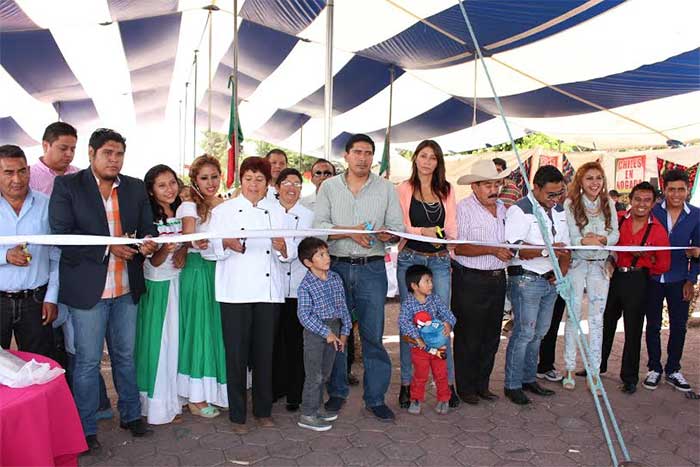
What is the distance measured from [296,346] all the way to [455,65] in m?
5.08

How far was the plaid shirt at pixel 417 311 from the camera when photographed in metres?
3.69

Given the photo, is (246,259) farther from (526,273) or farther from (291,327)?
(526,273)

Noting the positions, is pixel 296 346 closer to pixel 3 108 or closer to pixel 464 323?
pixel 464 323

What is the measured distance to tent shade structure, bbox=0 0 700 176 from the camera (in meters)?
5.51

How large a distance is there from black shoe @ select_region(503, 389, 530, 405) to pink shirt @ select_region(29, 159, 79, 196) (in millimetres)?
3351

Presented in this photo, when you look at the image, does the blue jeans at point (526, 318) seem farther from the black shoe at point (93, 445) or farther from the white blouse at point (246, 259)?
the black shoe at point (93, 445)

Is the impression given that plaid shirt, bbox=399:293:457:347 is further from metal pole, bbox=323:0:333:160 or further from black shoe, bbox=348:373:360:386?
metal pole, bbox=323:0:333:160

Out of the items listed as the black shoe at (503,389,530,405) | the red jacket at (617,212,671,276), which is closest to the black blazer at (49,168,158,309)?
the black shoe at (503,389,530,405)

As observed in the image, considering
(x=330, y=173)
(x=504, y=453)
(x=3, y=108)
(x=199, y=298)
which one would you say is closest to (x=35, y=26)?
(x=3, y=108)

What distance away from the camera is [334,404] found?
3799 mm

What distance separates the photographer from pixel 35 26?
6230 mm

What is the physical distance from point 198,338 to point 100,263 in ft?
2.88

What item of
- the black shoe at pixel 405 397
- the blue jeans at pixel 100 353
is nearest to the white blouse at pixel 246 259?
the blue jeans at pixel 100 353

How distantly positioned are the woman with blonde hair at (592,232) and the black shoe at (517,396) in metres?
0.61
